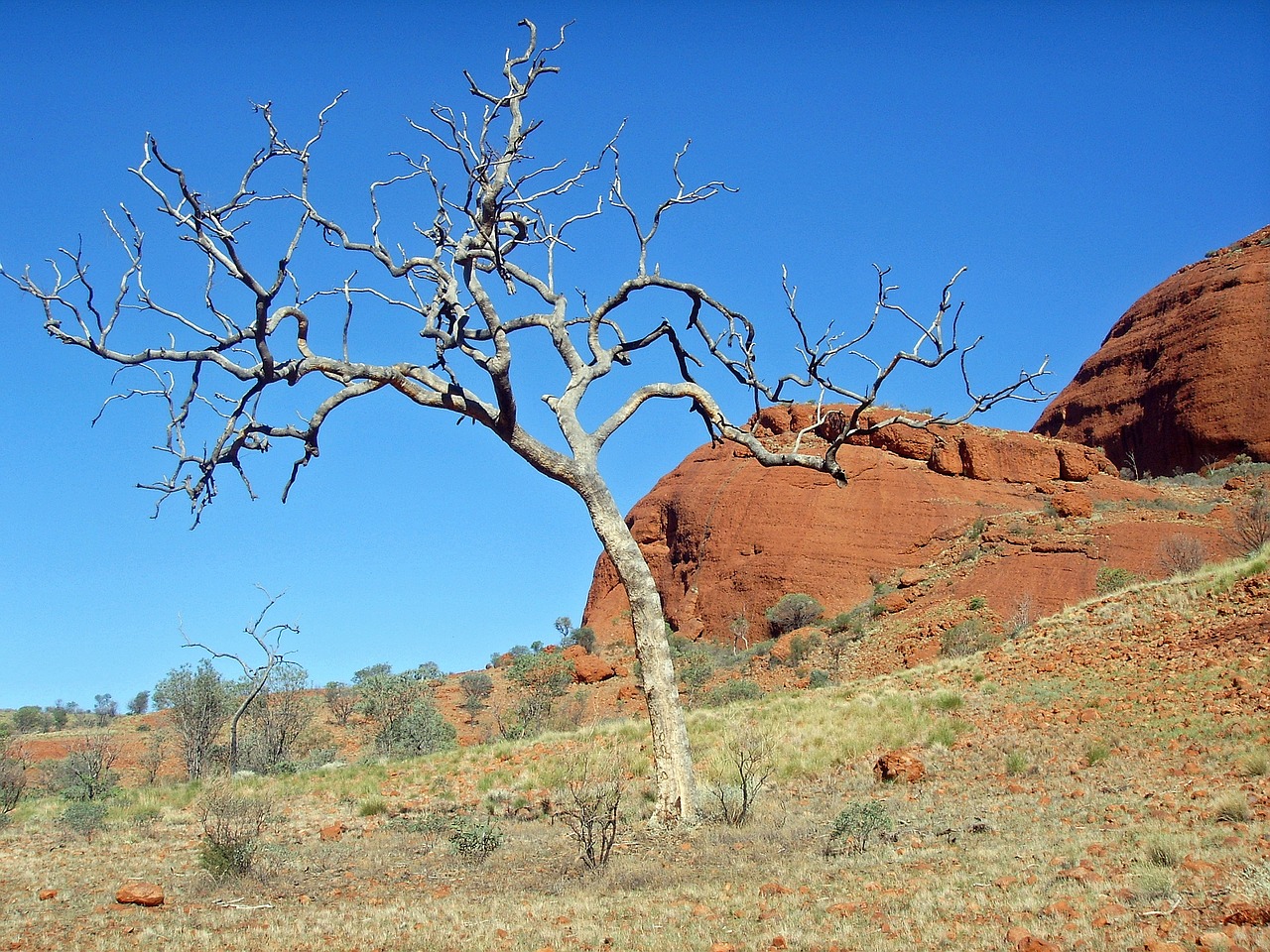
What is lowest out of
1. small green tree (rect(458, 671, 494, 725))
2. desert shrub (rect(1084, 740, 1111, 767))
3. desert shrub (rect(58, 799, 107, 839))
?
desert shrub (rect(1084, 740, 1111, 767))

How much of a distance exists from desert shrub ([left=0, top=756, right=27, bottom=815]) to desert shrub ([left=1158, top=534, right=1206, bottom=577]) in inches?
1052

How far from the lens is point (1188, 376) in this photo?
5631 centimetres

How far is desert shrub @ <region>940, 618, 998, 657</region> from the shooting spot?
2362cm

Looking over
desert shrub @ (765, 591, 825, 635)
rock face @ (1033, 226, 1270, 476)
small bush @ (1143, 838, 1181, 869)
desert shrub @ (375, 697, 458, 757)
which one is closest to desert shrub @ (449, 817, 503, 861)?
small bush @ (1143, 838, 1181, 869)

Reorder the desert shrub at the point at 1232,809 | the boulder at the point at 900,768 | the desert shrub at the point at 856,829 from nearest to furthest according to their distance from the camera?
the desert shrub at the point at 1232,809
the desert shrub at the point at 856,829
the boulder at the point at 900,768

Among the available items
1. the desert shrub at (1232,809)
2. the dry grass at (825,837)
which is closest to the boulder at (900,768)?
the dry grass at (825,837)

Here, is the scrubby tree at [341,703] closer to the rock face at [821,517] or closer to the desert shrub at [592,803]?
the rock face at [821,517]

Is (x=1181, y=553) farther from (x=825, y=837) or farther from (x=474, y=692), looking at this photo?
(x=825, y=837)

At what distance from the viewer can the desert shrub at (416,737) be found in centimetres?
2106

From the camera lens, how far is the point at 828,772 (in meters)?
12.0

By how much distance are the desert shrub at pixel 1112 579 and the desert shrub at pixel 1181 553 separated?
98 centimetres

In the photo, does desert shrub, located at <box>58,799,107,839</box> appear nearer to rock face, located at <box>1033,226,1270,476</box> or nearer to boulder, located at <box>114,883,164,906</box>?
boulder, located at <box>114,883,164,906</box>

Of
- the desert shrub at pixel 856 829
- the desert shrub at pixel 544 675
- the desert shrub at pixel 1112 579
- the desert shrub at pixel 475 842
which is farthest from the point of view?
the desert shrub at pixel 544 675

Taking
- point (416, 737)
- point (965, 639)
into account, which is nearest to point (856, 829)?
point (416, 737)
